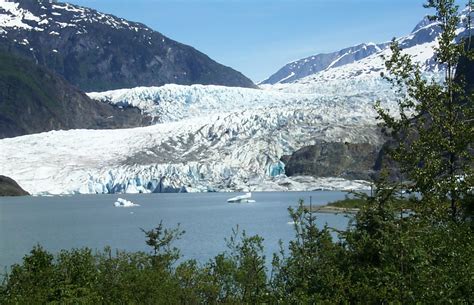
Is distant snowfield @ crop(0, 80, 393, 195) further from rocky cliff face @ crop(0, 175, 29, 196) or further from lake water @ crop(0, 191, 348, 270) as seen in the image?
lake water @ crop(0, 191, 348, 270)

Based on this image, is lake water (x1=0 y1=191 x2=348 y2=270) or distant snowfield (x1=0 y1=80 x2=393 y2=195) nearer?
lake water (x1=0 y1=191 x2=348 y2=270)

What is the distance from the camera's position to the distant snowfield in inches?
4247

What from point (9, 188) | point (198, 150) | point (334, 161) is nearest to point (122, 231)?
point (198, 150)

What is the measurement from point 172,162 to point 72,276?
10039 centimetres

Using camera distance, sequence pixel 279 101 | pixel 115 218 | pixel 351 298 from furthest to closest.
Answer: pixel 279 101 → pixel 115 218 → pixel 351 298

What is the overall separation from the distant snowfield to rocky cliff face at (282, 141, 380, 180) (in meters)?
5.04

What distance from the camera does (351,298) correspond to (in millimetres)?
10133

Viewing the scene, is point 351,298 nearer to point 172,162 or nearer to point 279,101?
point 172,162

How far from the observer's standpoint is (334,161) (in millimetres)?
135625

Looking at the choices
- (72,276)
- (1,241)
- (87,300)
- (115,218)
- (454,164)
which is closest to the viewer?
(87,300)

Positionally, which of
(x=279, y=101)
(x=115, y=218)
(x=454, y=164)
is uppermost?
(x=279, y=101)

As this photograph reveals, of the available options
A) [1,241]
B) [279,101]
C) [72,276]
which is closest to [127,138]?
[279,101]

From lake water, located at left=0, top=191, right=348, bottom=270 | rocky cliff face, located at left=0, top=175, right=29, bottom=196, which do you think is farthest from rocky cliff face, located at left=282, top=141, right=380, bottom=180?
lake water, located at left=0, top=191, right=348, bottom=270

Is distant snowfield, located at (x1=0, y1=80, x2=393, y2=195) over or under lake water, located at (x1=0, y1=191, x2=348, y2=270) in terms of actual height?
over
